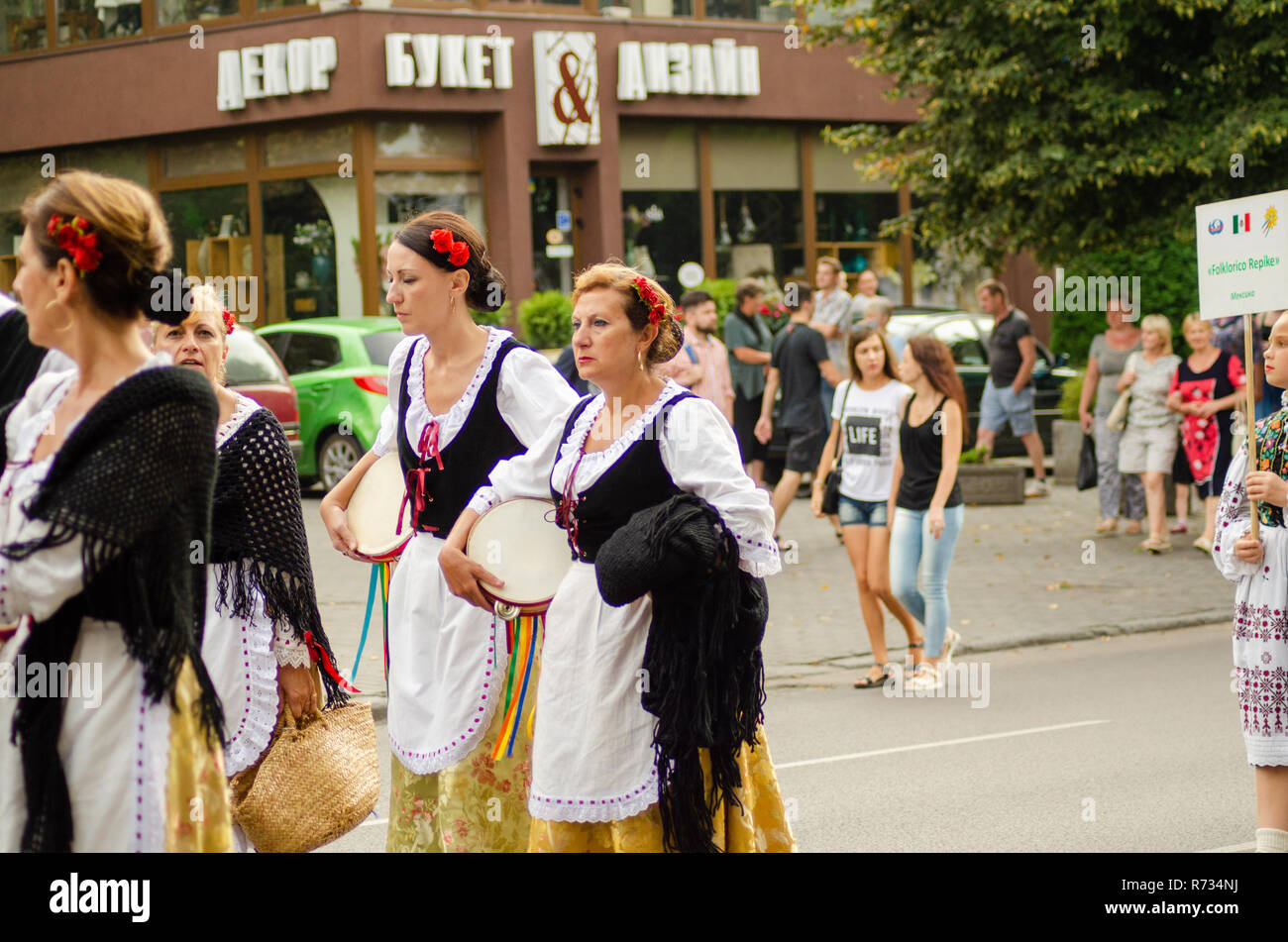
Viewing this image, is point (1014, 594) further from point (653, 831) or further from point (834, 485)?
point (653, 831)

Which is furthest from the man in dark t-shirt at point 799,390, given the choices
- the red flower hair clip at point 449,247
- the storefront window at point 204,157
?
the storefront window at point 204,157

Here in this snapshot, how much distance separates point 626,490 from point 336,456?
12771 mm

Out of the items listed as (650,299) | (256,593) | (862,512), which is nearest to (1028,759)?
(862,512)

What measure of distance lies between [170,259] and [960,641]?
7855 mm

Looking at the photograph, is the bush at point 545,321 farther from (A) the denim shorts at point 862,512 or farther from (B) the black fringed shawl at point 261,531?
(B) the black fringed shawl at point 261,531

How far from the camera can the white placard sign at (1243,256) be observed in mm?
6785

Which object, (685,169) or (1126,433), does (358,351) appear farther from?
(685,169)

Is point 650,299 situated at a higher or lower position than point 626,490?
higher

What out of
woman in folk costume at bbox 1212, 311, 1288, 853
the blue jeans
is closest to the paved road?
the blue jeans

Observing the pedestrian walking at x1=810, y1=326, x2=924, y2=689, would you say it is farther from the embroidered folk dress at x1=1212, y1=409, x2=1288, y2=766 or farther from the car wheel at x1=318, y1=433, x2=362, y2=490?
the car wheel at x1=318, y1=433, x2=362, y2=490

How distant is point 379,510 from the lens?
17.4 feet

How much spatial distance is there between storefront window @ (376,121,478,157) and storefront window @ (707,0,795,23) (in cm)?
429

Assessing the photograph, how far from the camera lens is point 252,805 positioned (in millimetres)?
4312

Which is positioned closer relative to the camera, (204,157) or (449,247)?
(449,247)
